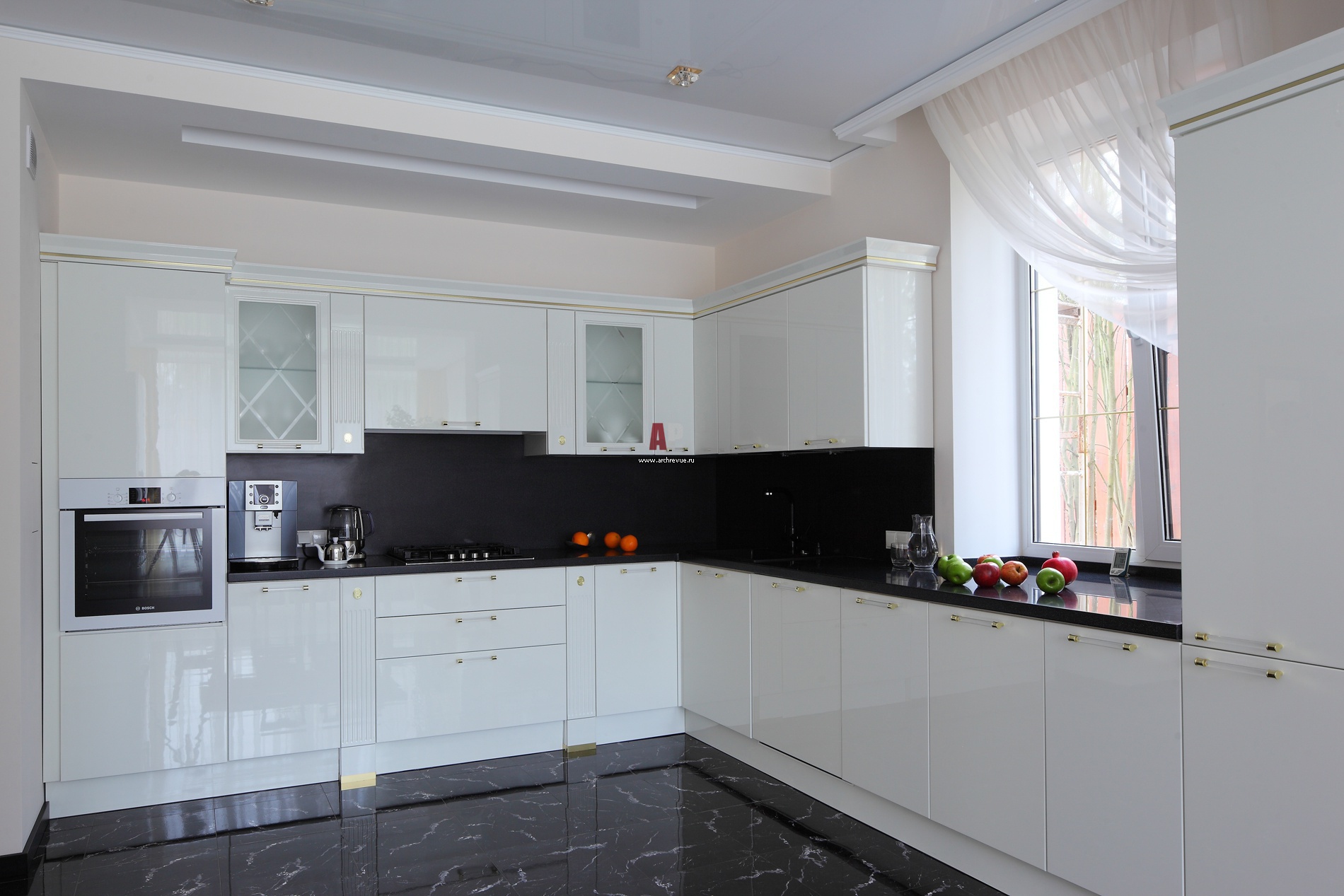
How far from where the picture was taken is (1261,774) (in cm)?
205

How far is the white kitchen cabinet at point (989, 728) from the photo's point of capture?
2.62m

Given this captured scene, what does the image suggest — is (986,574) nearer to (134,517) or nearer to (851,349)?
(851,349)

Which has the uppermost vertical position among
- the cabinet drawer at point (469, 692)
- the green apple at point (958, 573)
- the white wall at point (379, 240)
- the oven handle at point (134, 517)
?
the white wall at point (379, 240)

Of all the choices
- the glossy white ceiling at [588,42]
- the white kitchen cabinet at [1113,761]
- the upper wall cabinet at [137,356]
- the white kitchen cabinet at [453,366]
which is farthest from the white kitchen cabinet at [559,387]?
the white kitchen cabinet at [1113,761]

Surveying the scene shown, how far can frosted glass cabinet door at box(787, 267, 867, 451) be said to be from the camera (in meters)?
3.69

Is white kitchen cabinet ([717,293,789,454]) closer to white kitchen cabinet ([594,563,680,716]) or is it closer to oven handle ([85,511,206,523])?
white kitchen cabinet ([594,563,680,716])

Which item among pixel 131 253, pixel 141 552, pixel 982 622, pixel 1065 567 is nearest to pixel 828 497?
pixel 1065 567

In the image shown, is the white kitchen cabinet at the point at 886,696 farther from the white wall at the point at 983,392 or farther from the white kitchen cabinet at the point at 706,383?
the white kitchen cabinet at the point at 706,383

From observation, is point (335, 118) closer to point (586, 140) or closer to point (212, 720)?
point (586, 140)

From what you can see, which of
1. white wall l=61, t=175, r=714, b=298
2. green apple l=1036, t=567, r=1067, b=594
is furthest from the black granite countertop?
white wall l=61, t=175, r=714, b=298

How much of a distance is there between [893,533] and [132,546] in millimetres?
2939

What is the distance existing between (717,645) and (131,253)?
2.88 m

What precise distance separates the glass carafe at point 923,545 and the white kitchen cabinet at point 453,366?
6.36 ft

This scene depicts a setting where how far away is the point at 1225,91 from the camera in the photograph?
2152 mm
